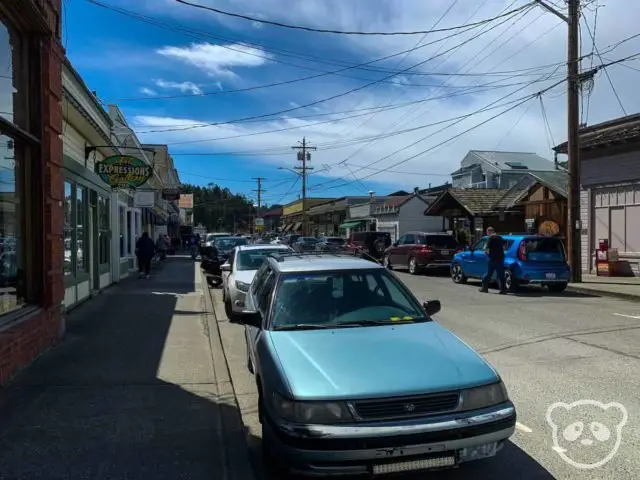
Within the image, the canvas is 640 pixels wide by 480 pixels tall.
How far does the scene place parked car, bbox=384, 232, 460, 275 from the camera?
23125 millimetres

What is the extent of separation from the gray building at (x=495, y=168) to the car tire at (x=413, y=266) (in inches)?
895

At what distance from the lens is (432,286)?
60.5 ft

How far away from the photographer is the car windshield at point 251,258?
13094 mm

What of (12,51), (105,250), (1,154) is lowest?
(105,250)

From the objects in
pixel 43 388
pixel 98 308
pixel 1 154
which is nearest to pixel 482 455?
pixel 43 388

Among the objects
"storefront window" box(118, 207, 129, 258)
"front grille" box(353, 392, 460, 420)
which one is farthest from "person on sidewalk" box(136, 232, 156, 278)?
"front grille" box(353, 392, 460, 420)

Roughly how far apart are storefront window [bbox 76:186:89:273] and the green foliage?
114 m

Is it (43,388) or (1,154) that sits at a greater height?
(1,154)

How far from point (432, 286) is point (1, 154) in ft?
44.7

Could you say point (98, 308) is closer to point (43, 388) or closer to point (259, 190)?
point (43, 388)

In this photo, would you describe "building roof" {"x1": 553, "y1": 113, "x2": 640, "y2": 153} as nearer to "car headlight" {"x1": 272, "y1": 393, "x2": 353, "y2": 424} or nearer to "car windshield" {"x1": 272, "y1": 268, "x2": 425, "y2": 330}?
"car windshield" {"x1": 272, "y1": 268, "x2": 425, "y2": 330}

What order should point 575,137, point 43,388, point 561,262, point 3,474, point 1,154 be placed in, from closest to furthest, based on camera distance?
point 3,474 < point 43,388 < point 1,154 < point 561,262 < point 575,137

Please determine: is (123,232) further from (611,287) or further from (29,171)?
(611,287)

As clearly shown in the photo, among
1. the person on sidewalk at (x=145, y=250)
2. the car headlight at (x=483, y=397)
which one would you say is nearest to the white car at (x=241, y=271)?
the person on sidewalk at (x=145, y=250)
